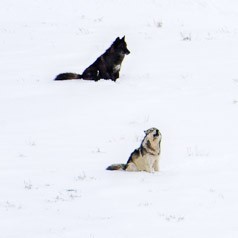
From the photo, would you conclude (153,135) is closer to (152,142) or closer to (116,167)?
(152,142)

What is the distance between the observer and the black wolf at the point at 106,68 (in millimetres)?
15883

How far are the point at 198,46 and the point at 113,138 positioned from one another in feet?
27.8

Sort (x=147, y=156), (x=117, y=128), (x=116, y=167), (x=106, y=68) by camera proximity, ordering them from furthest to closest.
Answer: (x=106, y=68)
(x=117, y=128)
(x=116, y=167)
(x=147, y=156)

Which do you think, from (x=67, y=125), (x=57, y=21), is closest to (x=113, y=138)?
(x=67, y=125)

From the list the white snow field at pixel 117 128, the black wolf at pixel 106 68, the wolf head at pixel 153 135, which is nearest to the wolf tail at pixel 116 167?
the white snow field at pixel 117 128

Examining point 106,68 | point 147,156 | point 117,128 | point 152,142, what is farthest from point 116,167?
point 106,68

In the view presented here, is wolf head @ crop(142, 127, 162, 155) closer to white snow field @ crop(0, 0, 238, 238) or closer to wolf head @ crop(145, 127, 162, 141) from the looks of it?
wolf head @ crop(145, 127, 162, 141)

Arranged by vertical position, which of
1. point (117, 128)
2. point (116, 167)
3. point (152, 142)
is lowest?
point (117, 128)

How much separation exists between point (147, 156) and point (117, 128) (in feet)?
9.39

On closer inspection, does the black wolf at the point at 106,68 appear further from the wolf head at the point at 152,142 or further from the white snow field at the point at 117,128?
the wolf head at the point at 152,142

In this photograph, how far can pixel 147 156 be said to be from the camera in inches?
359

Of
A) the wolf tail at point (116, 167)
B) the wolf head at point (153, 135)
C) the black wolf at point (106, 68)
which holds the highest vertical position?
the wolf head at point (153, 135)

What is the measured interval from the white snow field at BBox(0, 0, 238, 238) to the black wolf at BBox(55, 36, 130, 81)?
A: 0.26 m

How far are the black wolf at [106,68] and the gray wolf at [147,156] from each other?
22.3 ft
